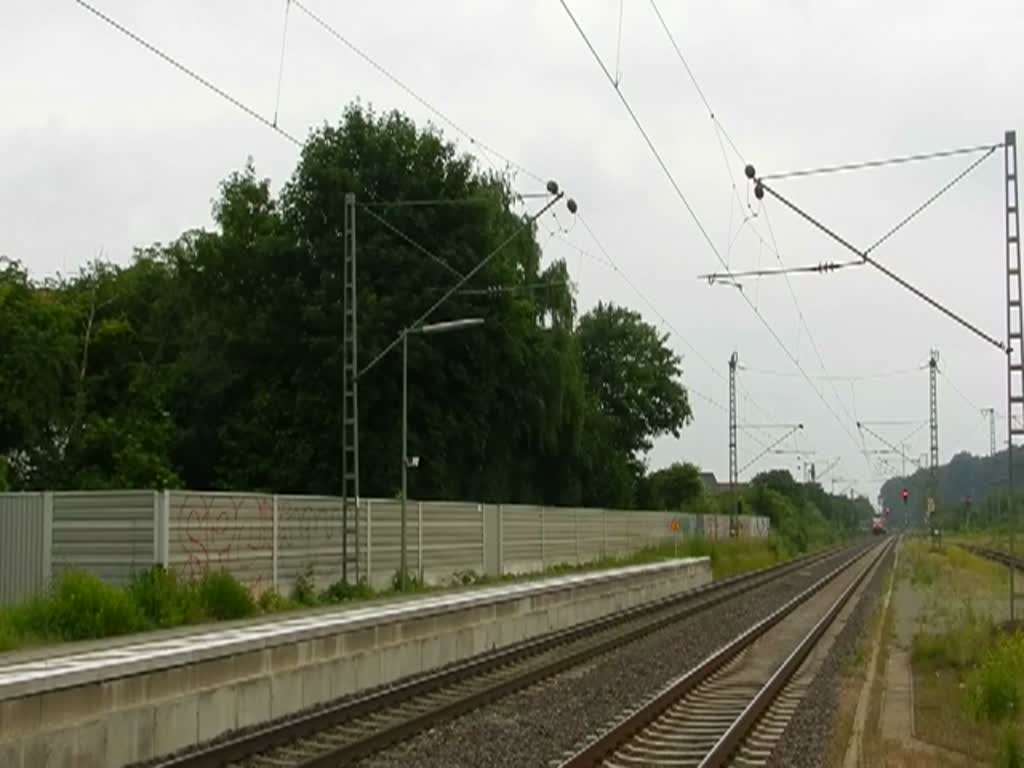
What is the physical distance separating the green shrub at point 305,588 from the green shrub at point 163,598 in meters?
5.27

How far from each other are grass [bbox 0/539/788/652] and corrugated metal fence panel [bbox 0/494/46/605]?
222 cm

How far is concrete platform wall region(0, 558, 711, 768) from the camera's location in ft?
39.3

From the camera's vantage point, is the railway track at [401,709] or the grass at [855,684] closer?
the railway track at [401,709]

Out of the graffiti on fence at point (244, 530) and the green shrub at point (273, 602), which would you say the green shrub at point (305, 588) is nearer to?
the graffiti on fence at point (244, 530)

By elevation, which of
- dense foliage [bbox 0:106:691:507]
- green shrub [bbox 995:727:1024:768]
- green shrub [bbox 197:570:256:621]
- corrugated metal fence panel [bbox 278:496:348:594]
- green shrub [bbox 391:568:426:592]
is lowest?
green shrub [bbox 995:727:1024:768]

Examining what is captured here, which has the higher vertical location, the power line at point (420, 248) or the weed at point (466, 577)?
the power line at point (420, 248)

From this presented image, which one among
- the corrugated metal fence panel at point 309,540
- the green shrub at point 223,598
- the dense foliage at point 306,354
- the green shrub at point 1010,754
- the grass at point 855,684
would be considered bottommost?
the grass at point 855,684

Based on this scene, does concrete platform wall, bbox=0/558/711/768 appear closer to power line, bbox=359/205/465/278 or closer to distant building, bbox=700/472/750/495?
power line, bbox=359/205/465/278

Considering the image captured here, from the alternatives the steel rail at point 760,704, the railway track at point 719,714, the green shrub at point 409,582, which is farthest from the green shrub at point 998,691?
the green shrub at point 409,582

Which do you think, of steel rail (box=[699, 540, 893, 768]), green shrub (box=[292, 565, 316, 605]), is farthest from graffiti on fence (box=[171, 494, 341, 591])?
steel rail (box=[699, 540, 893, 768])

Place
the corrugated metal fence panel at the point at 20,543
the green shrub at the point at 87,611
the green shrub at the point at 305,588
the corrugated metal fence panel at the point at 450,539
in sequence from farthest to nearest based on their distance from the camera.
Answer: the corrugated metal fence panel at the point at 450,539 < the green shrub at the point at 305,588 < the corrugated metal fence panel at the point at 20,543 < the green shrub at the point at 87,611

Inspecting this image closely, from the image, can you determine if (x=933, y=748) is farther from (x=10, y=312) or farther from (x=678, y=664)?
(x=10, y=312)

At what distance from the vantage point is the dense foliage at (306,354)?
49.9 m

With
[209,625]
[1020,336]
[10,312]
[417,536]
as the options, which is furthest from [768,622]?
[10,312]
